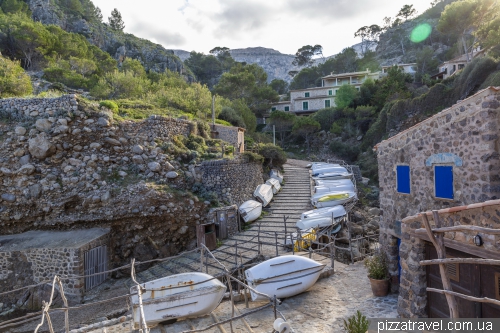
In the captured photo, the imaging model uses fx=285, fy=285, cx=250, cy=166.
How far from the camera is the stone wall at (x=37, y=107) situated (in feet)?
46.2

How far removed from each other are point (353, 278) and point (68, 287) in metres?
10.6

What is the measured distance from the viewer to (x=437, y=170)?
6.98m

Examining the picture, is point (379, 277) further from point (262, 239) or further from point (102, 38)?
point (102, 38)

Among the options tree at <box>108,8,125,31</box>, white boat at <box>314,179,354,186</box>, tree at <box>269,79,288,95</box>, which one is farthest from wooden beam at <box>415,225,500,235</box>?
tree at <box>108,8,125,31</box>

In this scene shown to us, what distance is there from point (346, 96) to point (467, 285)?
1415 inches

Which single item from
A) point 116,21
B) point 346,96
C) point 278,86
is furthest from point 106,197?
point 116,21

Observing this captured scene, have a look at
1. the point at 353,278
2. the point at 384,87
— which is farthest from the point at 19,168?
the point at 384,87

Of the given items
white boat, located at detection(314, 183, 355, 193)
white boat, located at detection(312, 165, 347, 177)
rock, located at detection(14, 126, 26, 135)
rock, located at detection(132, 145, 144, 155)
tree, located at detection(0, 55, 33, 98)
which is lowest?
white boat, located at detection(314, 183, 355, 193)

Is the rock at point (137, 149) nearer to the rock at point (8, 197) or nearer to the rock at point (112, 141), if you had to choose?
the rock at point (112, 141)

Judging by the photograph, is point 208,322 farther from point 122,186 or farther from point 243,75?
point 243,75

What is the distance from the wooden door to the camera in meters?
4.66

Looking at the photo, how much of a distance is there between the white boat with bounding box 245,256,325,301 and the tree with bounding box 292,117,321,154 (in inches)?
1028

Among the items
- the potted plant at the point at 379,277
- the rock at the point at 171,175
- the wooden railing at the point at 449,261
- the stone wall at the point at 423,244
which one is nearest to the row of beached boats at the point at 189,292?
the potted plant at the point at 379,277

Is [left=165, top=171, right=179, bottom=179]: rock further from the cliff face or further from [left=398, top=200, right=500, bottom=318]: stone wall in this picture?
the cliff face
